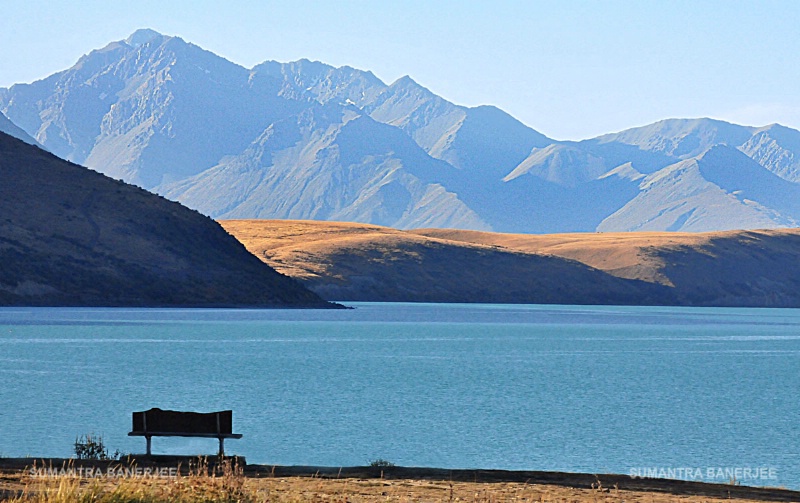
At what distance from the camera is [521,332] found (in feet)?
384

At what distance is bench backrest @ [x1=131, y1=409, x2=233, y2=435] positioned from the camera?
80.2 feet

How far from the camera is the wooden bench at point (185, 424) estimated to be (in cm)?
2442

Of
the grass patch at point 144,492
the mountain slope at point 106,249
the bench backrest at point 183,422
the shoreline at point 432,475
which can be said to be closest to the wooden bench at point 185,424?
the bench backrest at point 183,422

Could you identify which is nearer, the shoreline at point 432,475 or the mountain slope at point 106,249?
the shoreline at point 432,475

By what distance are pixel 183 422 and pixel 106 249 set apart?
5311 inches

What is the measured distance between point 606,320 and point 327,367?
93.8 meters

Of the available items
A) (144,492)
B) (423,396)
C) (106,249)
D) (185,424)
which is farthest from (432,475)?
(106,249)

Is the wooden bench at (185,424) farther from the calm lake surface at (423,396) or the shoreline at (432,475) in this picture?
the calm lake surface at (423,396)

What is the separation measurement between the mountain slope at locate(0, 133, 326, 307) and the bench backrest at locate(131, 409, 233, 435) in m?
121

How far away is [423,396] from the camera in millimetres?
49750

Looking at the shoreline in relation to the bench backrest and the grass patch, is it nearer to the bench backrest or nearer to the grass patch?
the bench backrest

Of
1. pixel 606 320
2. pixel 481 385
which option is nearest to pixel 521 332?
pixel 606 320

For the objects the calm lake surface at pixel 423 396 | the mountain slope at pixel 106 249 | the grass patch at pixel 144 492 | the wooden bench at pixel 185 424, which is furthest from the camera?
the mountain slope at pixel 106 249

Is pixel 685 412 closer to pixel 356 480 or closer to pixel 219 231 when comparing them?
pixel 356 480
